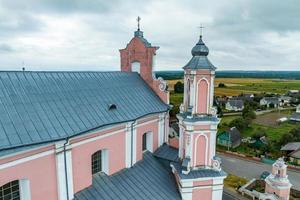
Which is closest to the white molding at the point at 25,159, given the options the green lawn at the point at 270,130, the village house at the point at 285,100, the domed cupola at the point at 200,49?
the domed cupola at the point at 200,49

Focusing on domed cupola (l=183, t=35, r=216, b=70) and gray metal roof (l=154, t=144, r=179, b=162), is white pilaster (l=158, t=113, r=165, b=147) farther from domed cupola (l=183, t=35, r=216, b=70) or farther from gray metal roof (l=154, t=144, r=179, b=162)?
domed cupola (l=183, t=35, r=216, b=70)

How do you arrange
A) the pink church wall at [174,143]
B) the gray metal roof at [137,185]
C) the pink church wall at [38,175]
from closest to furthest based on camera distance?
1. the pink church wall at [38,175]
2. the gray metal roof at [137,185]
3. the pink church wall at [174,143]

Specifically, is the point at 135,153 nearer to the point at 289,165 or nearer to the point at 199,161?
the point at 199,161

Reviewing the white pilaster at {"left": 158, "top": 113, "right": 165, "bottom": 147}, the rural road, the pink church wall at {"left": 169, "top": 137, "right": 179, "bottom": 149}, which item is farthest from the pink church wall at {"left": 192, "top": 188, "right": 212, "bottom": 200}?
the rural road

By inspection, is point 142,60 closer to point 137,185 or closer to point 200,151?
point 200,151

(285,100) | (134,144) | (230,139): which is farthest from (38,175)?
(285,100)

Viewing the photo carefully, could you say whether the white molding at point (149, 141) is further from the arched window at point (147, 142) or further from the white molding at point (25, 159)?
the white molding at point (25, 159)
